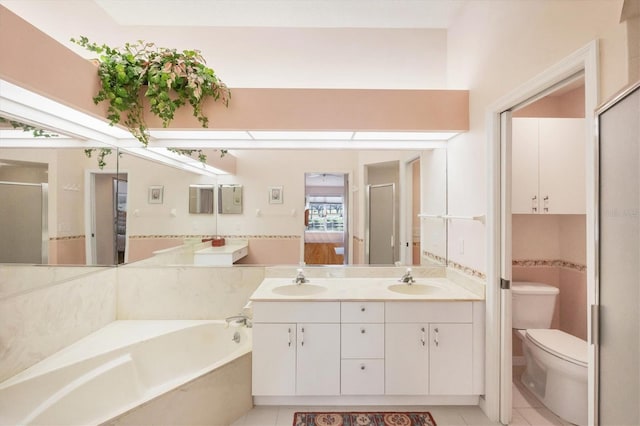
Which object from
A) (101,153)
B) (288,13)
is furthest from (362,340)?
(288,13)

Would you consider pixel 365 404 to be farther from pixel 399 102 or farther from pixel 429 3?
pixel 429 3

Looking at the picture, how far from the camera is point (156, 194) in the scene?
2461 millimetres

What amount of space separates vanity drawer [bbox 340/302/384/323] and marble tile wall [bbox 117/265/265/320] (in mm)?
956

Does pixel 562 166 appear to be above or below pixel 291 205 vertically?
above

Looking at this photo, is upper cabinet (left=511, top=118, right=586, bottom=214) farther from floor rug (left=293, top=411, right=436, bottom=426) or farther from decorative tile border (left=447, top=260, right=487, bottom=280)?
floor rug (left=293, top=411, right=436, bottom=426)

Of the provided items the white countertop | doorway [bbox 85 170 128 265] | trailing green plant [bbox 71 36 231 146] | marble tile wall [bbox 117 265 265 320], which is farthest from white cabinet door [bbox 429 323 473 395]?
doorway [bbox 85 170 128 265]

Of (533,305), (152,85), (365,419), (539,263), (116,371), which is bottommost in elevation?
(365,419)

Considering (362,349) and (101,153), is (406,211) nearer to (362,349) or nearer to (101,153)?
(362,349)

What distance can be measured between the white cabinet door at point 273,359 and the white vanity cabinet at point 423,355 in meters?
0.66

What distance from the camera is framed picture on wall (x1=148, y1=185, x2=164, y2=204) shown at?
245cm

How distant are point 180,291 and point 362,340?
5.12 ft

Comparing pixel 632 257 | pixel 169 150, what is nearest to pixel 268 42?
pixel 169 150

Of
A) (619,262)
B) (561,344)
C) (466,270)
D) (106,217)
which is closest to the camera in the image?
(619,262)

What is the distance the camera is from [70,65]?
5.05ft
